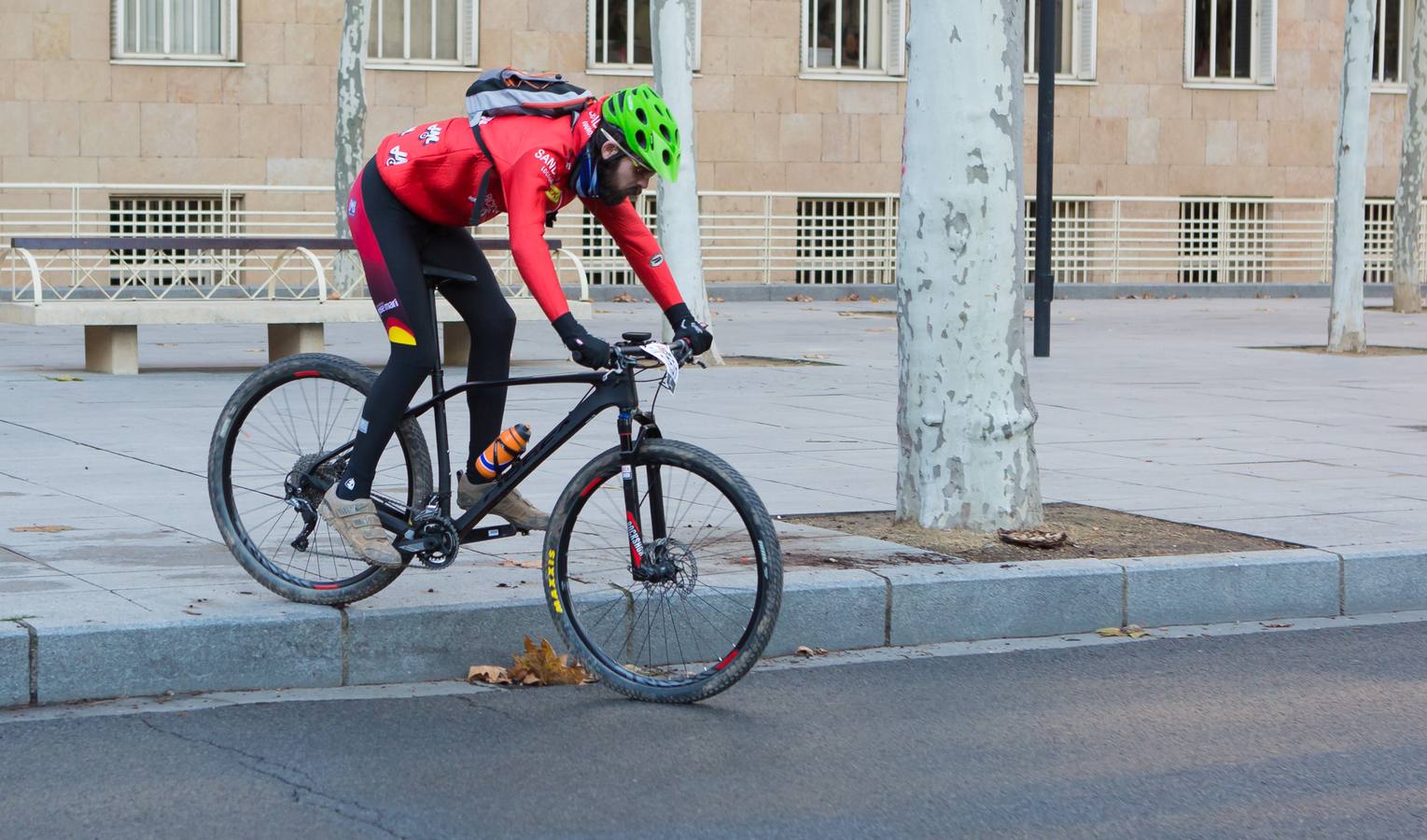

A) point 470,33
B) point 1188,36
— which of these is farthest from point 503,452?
point 1188,36

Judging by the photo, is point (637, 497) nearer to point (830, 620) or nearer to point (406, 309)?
point (406, 309)

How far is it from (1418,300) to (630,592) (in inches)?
841

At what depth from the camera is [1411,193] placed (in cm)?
2464

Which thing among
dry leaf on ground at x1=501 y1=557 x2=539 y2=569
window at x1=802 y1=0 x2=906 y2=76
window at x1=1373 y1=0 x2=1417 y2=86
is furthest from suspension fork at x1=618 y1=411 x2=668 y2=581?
window at x1=1373 y1=0 x2=1417 y2=86

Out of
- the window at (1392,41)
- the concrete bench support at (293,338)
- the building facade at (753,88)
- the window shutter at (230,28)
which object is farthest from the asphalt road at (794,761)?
the window at (1392,41)

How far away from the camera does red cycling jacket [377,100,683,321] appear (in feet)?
17.6

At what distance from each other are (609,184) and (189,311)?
27.8ft

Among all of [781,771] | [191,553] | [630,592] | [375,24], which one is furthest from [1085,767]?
[375,24]

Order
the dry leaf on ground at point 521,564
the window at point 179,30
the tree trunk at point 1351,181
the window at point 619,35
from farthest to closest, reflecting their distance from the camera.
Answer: the window at point 619,35 < the window at point 179,30 < the tree trunk at point 1351,181 < the dry leaf on ground at point 521,564

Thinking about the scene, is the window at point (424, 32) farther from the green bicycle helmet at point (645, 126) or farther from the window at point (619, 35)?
the green bicycle helmet at point (645, 126)

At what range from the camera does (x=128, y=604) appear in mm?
5746

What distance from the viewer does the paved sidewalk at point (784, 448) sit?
249 inches

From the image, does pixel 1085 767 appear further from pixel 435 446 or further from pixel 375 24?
pixel 375 24

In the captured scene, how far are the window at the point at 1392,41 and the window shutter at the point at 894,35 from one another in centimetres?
823
